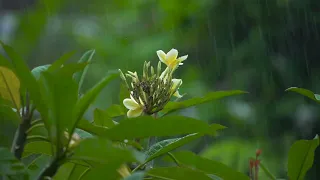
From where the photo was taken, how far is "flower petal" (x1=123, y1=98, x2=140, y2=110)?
0.46m

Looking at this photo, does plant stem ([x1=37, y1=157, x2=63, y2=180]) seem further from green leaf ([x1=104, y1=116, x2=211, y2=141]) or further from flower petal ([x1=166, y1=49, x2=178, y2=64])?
flower petal ([x1=166, y1=49, x2=178, y2=64])

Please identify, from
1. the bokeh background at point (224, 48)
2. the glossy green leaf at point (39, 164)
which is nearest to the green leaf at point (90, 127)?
the glossy green leaf at point (39, 164)

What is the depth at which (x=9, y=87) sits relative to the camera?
38 centimetres

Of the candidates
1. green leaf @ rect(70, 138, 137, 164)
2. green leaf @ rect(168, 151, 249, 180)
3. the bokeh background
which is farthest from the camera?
the bokeh background

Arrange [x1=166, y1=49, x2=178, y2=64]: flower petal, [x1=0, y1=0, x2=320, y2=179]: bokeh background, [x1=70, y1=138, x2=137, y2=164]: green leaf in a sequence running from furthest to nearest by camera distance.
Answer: [x1=0, y1=0, x2=320, y2=179]: bokeh background
[x1=166, y1=49, x2=178, y2=64]: flower petal
[x1=70, y1=138, x2=137, y2=164]: green leaf

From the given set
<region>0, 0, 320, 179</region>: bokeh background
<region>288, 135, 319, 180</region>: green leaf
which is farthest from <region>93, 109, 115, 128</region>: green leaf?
<region>0, 0, 320, 179</region>: bokeh background

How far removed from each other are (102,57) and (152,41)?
144 millimetres

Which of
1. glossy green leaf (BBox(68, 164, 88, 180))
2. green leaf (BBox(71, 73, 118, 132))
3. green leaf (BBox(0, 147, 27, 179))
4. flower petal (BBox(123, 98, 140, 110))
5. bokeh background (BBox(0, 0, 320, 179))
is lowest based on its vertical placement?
bokeh background (BBox(0, 0, 320, 179))

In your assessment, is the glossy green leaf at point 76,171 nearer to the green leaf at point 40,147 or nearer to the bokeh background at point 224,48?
the green leaf at point 40,147

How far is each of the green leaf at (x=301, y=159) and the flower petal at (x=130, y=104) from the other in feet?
0.47

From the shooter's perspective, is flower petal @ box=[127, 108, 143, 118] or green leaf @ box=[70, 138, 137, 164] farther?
flower petal @ box=[127, 108, 143, 118]

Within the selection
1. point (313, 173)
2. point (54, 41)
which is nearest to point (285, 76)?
point (313, 173)

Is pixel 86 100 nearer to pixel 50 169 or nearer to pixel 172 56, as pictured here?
pixel 50 169

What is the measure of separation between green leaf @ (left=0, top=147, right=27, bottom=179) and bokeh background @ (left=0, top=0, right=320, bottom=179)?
43.1 inches
